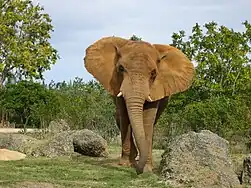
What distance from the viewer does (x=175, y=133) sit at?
20.9 meters

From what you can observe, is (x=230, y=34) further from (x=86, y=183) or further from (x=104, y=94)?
(x=86, y=183)

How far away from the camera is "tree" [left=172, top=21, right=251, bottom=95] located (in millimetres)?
31094

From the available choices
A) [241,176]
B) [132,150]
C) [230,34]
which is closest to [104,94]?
[230,34]

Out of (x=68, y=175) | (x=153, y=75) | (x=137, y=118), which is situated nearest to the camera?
(x=68, y=175)

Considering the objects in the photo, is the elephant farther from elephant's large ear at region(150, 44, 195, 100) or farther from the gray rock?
the gray rock

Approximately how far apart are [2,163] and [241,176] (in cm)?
498

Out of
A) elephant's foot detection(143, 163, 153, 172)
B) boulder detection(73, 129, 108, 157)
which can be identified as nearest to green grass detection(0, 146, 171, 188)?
elephant's foot detection(143, 163, 153, 172)

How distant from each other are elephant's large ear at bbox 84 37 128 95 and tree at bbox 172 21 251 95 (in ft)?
59.3

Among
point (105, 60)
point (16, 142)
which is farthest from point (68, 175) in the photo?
point (16, 142)

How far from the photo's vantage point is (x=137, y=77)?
11508mm

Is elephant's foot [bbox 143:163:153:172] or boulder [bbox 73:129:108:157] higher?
boulder [bbox 73:129:108:157]

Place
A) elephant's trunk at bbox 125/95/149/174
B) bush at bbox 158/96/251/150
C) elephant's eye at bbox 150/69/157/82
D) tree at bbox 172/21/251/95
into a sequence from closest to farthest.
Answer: elephant's trunk at bbox 125/95/149/174 < elephant's eye at bbox 150/69/157/82 < bush at bbox 158/96/251/150 < tree at bbox 172/21/251/95

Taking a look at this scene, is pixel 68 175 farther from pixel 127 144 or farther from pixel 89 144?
pixel 89 144

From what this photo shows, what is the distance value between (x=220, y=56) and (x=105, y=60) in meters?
19.5
